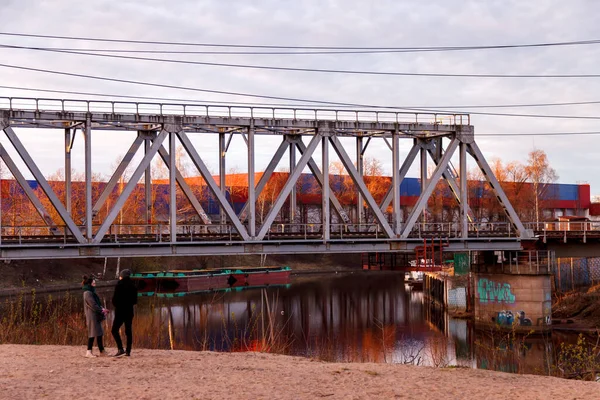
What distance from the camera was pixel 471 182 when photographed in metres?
94.6

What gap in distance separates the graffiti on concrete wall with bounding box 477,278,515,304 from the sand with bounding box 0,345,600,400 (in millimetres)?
28185

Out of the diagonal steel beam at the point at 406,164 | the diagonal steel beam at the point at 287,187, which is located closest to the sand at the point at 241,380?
the diagonal steel beam at the point at 287,187

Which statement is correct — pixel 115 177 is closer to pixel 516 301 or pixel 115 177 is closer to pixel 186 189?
pixel 186 189

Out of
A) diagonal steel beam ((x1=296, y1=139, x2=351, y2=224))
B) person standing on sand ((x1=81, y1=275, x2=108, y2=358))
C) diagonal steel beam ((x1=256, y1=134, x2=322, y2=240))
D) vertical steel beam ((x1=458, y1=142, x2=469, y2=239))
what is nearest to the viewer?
person standing on sand ((x1=81, y1=275, x2=108, y2=358))

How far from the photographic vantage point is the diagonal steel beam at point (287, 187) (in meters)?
36.8

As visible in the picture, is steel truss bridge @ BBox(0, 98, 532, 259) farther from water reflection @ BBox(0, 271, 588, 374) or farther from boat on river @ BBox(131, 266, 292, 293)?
boat on river @ BBox(131, 266, 292, 293)

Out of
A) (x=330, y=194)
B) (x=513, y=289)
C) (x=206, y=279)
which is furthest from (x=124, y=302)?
(x=206, y=279)

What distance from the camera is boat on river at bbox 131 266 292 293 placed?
2746 inches

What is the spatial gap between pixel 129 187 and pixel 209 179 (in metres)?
3.76

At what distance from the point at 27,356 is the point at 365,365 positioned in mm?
8947

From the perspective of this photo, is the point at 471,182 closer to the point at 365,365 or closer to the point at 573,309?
the point at 573,309

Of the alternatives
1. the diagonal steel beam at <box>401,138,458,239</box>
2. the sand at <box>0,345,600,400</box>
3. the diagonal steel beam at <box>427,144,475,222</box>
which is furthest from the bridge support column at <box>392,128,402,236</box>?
the sand at <box>0,345,600,400</box>

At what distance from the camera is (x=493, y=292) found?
154 feet

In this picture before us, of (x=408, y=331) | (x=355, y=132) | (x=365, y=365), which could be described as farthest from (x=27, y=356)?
(x=408, y=331)
